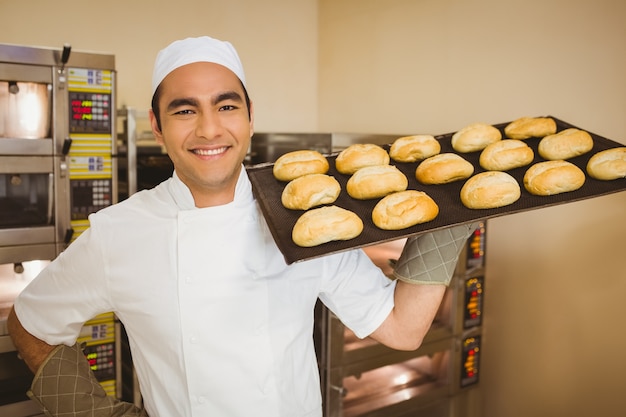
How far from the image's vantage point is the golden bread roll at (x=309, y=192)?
1456 mm

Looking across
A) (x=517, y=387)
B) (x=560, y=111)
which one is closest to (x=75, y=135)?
(x=560, y=111)

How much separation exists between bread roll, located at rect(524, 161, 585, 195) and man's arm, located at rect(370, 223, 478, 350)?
22 cm

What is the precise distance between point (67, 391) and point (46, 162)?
1.50 m

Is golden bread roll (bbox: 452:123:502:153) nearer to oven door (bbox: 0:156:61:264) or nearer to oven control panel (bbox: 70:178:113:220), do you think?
oven control panel (bbox: 70:178:113:220)

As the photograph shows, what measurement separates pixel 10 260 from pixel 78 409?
140 cm

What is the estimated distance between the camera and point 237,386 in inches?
59.2

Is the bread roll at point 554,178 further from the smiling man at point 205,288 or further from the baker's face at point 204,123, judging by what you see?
the baker's face at point 204,123

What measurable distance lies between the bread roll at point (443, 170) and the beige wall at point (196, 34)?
9.15ft

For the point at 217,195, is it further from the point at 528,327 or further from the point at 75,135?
the point at 528,327

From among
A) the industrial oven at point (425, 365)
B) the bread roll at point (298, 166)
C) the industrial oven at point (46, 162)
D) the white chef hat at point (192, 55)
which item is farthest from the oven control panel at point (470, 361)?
the white chef hat at point (192, 55)

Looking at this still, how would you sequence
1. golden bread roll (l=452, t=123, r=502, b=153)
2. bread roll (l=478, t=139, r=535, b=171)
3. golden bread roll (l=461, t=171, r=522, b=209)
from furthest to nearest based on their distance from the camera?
golden bread roll (l=452, t=123, r=502, b=153)
bread roll (l=478, t=139, r=535, b=171)
golden bread roll (l=461, t=171, r=522, b=209)

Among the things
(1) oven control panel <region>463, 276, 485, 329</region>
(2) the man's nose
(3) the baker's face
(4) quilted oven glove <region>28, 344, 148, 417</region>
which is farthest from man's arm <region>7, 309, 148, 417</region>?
(1) oven control panel <region>463, 276, 485, 329</region>

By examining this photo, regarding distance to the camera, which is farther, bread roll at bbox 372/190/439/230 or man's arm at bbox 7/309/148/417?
man's arm at bbox 7/309/148/417

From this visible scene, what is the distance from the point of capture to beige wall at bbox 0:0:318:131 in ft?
11.4
